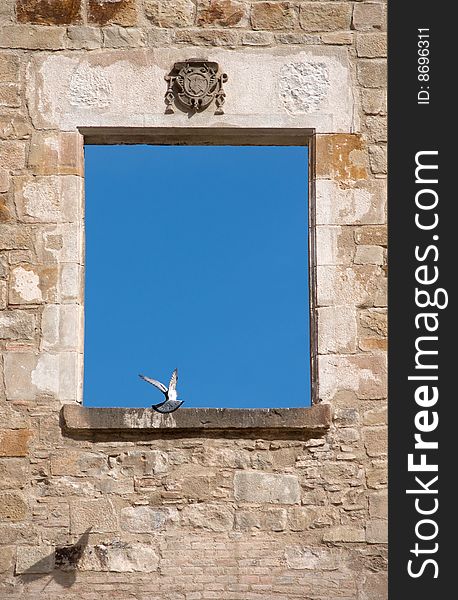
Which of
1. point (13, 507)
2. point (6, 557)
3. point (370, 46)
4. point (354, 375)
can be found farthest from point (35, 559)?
point (370, 46)

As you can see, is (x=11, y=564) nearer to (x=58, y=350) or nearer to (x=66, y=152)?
(x=58, y=350)

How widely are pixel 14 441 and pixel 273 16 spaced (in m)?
3.20

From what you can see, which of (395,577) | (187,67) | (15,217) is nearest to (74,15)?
(187,67)

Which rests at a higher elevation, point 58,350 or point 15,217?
point 15,217

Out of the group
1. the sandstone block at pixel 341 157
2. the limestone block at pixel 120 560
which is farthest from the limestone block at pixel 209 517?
the sandstone block at pixel 341 157

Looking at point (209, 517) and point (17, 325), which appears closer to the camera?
point (209, 517)

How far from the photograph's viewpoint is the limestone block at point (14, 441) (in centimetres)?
843

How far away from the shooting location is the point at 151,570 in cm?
829

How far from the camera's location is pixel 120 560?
8305 mm

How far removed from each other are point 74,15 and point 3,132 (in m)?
0.91

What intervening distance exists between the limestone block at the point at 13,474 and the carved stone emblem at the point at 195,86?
95.7 inches

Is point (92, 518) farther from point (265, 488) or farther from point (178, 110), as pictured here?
point (178, 110)

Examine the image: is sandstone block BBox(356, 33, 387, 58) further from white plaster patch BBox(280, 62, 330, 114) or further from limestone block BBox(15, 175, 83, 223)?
limestone block BBox(15, 175, 83, 223)

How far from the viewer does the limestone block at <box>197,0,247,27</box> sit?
29.7 feet
